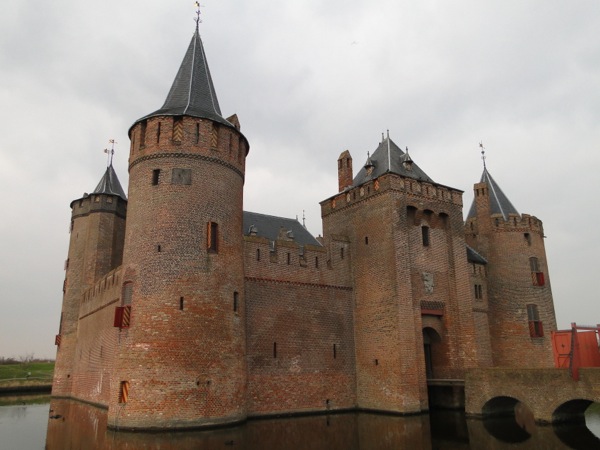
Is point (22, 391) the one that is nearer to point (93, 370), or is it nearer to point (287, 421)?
point (93, 370)

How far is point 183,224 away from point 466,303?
1368cm

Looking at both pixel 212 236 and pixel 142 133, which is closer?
pixel 212 236

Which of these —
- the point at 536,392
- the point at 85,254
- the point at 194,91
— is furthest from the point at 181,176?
the point at 536,392

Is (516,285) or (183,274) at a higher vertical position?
(516,285)

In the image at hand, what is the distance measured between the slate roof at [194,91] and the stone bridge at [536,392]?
14516 mm

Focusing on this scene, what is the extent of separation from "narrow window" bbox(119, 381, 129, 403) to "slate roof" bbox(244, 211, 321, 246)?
30.1 feet

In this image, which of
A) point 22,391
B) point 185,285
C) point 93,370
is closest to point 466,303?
point 185,285

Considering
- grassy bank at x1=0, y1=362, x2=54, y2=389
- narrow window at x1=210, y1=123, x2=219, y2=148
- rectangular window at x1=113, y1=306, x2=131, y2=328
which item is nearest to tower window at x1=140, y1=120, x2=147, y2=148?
narrow window at x1=210, y1=123, x2=219, y2=148

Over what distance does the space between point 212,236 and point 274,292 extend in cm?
432

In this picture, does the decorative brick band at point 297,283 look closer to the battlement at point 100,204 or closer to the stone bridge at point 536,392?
the stone bridge at point 536,392

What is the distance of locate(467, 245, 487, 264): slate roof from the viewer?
2855 centimetres

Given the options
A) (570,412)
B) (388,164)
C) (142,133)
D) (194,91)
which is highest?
(194,91)

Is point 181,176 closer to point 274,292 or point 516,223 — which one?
point 274,292

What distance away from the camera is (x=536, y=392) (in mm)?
17641
